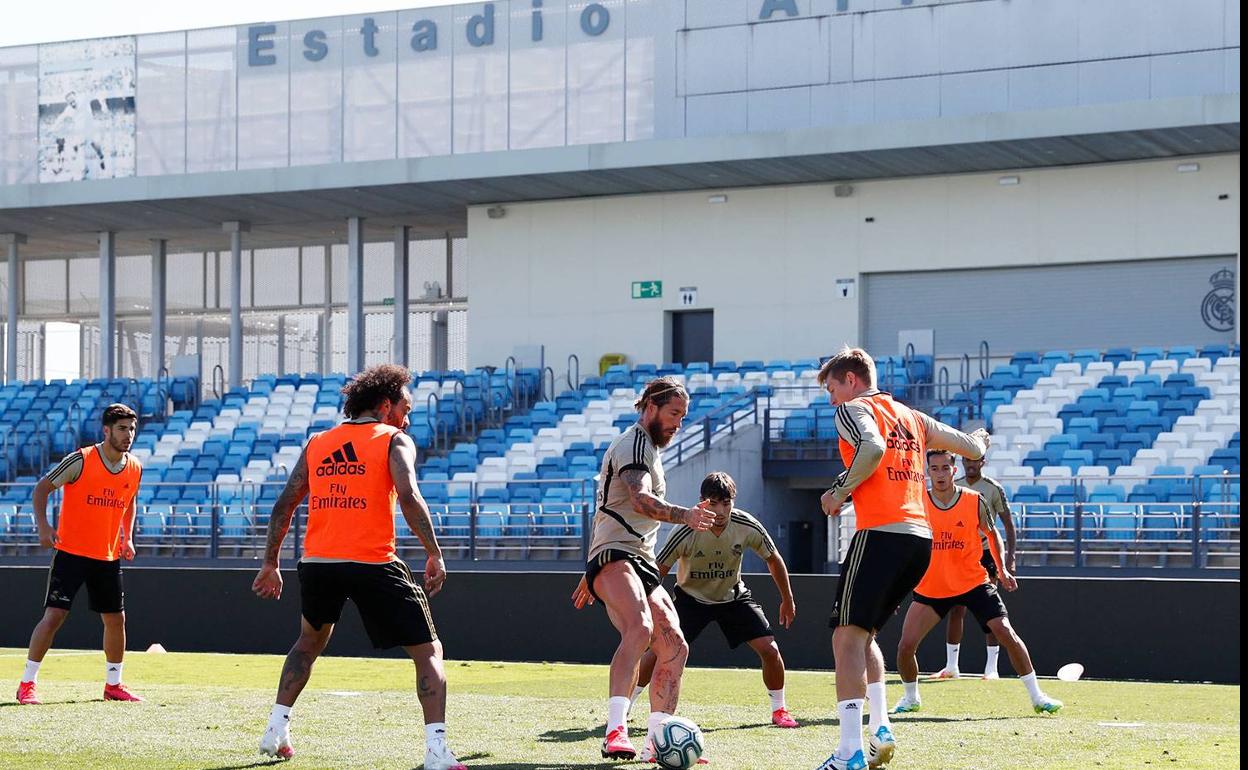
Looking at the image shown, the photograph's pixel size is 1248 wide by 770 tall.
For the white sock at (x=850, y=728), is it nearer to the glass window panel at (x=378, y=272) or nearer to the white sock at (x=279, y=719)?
the white sock at (x=279, y=719)

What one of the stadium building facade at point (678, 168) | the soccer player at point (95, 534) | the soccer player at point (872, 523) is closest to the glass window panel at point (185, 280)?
the stadium building facade at point (678, 168)

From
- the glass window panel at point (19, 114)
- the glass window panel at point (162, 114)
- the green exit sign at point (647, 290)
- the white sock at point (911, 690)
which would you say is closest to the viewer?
the white sock at point (911, 690)

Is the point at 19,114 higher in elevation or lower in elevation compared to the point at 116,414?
higher

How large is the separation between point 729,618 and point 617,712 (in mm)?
2664

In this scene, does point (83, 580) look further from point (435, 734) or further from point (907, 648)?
point (907, 648)

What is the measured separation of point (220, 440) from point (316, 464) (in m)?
22.4

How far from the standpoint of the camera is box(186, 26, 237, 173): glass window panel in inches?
1356

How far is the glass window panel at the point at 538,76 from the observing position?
32.3 metres

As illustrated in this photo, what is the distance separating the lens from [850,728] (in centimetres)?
806

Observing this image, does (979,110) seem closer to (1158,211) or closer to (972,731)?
(1158,211)

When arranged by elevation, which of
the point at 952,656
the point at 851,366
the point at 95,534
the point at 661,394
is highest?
the point at 851,366

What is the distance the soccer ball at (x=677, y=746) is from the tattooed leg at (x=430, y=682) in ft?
3.14

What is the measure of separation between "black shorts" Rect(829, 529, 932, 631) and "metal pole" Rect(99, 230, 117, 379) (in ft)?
100

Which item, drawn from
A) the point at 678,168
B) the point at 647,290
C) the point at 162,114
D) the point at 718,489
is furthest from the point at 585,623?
the point at 162,114
